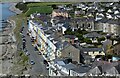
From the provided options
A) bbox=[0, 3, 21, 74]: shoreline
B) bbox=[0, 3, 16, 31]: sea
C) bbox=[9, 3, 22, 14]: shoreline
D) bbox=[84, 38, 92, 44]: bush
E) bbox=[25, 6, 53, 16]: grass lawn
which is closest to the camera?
bbox=[0, 3, 21, 74]: shoreline

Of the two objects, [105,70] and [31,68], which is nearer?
[105,70]

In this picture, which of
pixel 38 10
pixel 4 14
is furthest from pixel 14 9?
pixel 38 10

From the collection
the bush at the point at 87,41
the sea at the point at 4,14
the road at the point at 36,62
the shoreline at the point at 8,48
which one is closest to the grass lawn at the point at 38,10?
the sea at the point at 4,14

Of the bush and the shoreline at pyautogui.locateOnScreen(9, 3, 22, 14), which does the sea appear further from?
the bush

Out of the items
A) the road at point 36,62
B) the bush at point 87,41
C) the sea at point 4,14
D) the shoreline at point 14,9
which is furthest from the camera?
the shoreline at point 14,9

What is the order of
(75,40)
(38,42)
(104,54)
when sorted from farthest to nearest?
1. (38,42)
2. (75,40)
3. (104,54)

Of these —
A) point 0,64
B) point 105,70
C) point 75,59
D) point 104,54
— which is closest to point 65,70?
point 105,70

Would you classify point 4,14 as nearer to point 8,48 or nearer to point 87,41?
point 8,48

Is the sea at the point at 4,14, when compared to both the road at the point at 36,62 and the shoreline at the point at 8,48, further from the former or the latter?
the road at the point at 36,62

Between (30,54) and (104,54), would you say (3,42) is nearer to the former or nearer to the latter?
(30,54)

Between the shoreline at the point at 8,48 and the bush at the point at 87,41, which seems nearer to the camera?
the shoreline at the point at 8,48

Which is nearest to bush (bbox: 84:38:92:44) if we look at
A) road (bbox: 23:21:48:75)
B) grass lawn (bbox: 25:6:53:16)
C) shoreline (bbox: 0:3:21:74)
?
road (bbox: 23:21:48:75)
